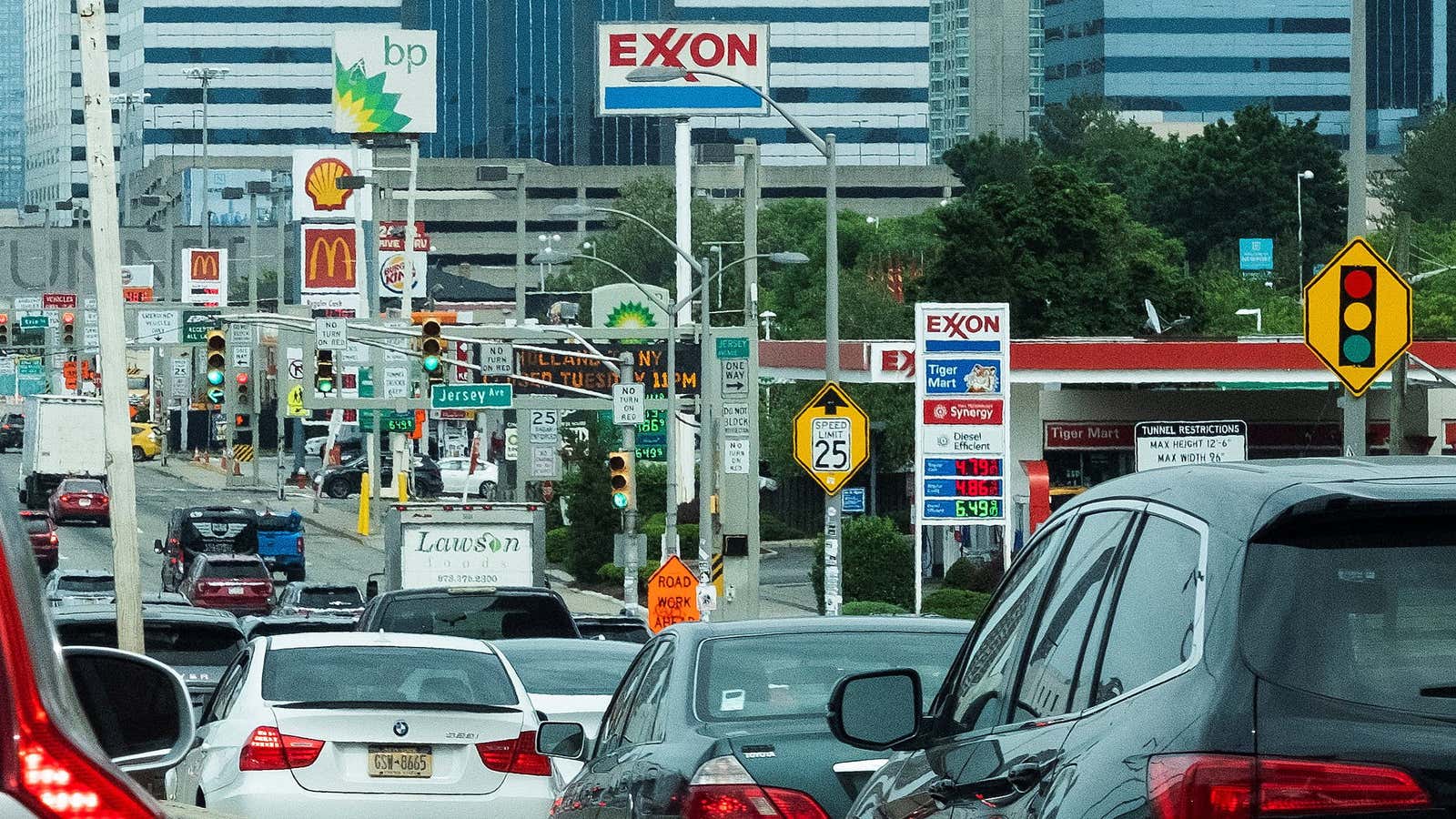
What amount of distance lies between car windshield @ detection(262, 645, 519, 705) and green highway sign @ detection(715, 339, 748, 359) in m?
24.6

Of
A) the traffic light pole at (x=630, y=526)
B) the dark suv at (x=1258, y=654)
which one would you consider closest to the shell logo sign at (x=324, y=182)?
the traffic light pole at (x=630, y=526)

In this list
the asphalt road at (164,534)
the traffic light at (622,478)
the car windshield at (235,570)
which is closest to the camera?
the traffic light at (622,478)

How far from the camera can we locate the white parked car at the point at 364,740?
1181cm

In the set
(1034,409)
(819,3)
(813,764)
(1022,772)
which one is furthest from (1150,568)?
(819,3)

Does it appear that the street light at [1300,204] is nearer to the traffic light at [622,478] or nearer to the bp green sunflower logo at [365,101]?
the bp green sunflower logo at [365,101]

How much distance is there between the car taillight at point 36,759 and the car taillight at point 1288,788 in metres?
1.77

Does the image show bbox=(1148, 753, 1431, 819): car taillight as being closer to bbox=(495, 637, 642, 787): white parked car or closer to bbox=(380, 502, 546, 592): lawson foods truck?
bbox=(495, 637, 642, 787): white parked car

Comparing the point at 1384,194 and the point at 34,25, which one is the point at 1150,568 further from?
the point at 34,25

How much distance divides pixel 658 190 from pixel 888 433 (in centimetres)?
6352

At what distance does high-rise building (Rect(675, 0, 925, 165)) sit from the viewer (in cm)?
16050

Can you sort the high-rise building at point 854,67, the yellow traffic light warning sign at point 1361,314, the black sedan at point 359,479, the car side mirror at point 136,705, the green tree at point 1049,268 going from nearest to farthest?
the car side mirror at point 136,705, the yellow traffic light warning sign at point 1361,314, the green tree at point 1049,268, the black sedan at point 359,479, the high-rise building at point 854,67

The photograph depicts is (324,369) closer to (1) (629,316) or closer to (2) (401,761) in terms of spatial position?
(1) (629,316)

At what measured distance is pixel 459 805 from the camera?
1208 cm

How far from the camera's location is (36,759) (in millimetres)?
2619
